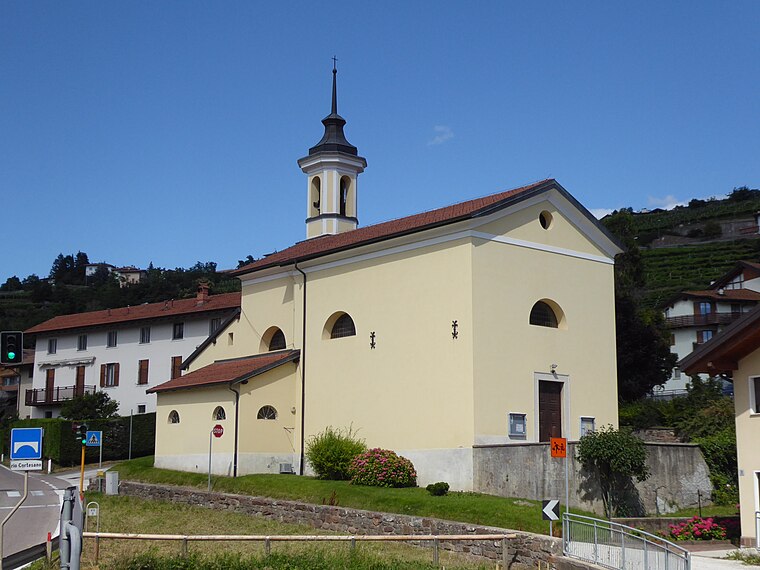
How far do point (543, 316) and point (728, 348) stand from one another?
8923 millimetres

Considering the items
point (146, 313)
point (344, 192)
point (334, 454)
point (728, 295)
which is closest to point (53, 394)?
point (146, 313)

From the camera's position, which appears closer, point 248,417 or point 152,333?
point 248,417

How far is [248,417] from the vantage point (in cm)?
3041

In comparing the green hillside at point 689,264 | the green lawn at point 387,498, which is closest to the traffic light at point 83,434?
the green lawn at point 387,498

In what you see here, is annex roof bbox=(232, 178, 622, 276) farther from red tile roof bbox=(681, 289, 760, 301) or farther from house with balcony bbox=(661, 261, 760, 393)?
red tile roof bbox=(681, 289, 760, 301)

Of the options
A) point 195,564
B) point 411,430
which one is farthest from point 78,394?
point 195,564

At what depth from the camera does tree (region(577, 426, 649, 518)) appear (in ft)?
74.9

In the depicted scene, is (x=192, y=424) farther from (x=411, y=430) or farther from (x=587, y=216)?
(x=587, y=216)

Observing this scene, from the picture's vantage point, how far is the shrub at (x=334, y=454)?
1096 inches

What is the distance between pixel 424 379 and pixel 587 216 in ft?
24.3

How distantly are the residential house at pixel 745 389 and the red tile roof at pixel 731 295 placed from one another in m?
50.1

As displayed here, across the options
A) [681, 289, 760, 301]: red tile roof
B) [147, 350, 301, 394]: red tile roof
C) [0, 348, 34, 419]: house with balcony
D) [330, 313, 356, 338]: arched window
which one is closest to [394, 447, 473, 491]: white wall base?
[330, 313, 356, 338]: arched window

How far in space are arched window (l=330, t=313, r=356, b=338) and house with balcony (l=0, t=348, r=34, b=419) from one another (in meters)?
31.1

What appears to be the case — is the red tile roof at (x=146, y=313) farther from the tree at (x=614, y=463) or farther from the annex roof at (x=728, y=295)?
the annex roof at (x=728, y=295)
